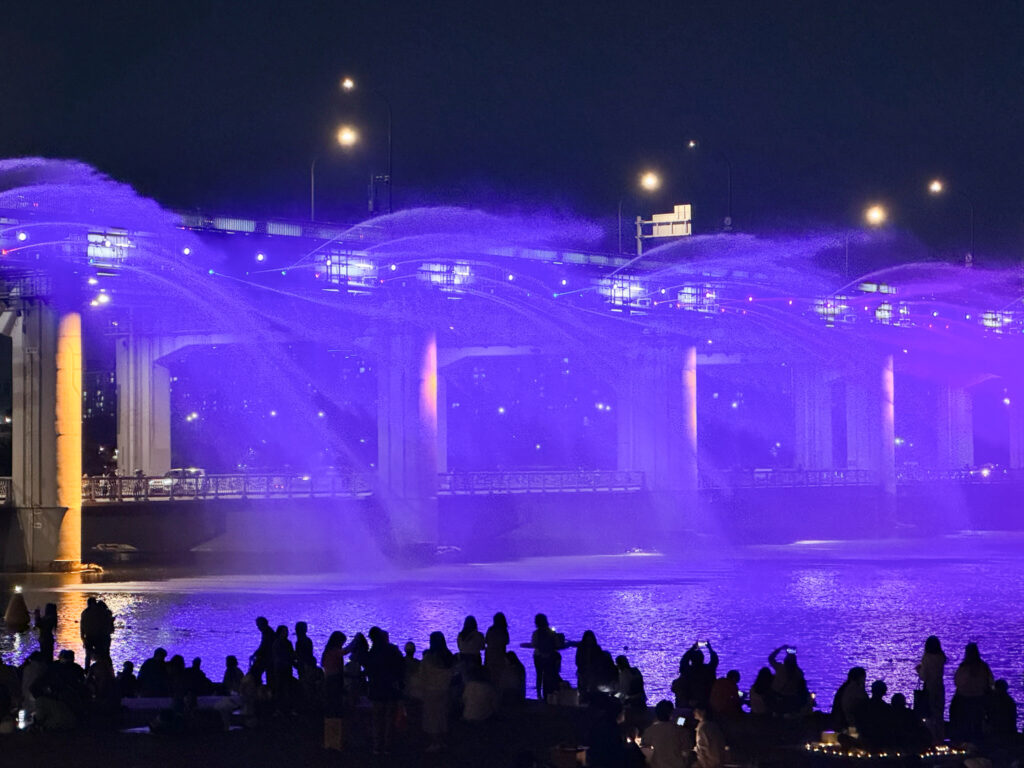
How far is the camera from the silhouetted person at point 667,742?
57.4 ft

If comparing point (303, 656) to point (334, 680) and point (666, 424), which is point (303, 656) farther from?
point (666, 424)

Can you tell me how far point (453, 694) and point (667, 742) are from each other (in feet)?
19.6

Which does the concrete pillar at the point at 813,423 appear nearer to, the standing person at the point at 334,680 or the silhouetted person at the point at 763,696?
the silhouetted person at the point at 763,696

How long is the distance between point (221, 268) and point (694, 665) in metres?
42.5

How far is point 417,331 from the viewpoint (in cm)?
6944

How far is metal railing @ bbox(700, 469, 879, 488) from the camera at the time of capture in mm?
90875

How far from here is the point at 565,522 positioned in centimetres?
7850

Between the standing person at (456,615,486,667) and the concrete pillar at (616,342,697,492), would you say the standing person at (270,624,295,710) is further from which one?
the concrete pillar at (616,342,697,492)

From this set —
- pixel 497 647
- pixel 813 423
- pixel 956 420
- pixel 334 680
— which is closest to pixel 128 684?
pixel 334 680

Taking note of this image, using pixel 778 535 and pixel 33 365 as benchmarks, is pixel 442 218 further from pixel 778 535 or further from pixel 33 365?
pixel 778 535

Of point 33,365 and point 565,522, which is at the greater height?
point 33,365

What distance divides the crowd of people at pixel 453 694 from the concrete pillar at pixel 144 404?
54.6 m

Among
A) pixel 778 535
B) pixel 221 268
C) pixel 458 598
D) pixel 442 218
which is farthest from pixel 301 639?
pixel 778 535

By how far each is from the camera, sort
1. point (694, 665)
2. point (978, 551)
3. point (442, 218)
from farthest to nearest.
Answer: point (978, 551)
point (442, 218)
point (694, 665)
